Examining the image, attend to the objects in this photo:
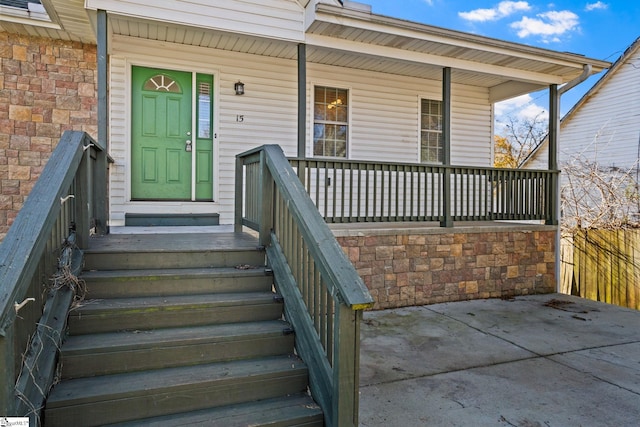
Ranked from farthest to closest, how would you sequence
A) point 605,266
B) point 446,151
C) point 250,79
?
point 605,266 < point 250,79 < point 446,151

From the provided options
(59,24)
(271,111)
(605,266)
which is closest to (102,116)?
(59,24)

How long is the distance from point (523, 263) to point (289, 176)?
4.84m

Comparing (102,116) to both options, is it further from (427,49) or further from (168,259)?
(427,49)

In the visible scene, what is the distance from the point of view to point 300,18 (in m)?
5.42

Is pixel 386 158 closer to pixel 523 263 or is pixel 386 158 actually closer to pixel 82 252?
pixel 523 263

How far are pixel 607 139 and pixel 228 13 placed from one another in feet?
37.6

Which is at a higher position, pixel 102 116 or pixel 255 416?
pixel 102 116

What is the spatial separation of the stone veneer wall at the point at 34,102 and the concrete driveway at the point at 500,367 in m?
4.67

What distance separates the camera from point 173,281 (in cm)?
294

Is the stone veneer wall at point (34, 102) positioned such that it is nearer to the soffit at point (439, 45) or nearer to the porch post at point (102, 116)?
the porch post at point (102, 116)

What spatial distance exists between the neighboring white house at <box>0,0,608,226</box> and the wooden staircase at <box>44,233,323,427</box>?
2.77 metres

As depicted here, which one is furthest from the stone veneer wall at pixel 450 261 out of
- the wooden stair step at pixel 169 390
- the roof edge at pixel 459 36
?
the wooden stair step at pixel 169 390

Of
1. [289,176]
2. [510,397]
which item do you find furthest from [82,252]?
[510,397]

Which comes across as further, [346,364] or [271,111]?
[271,111]
